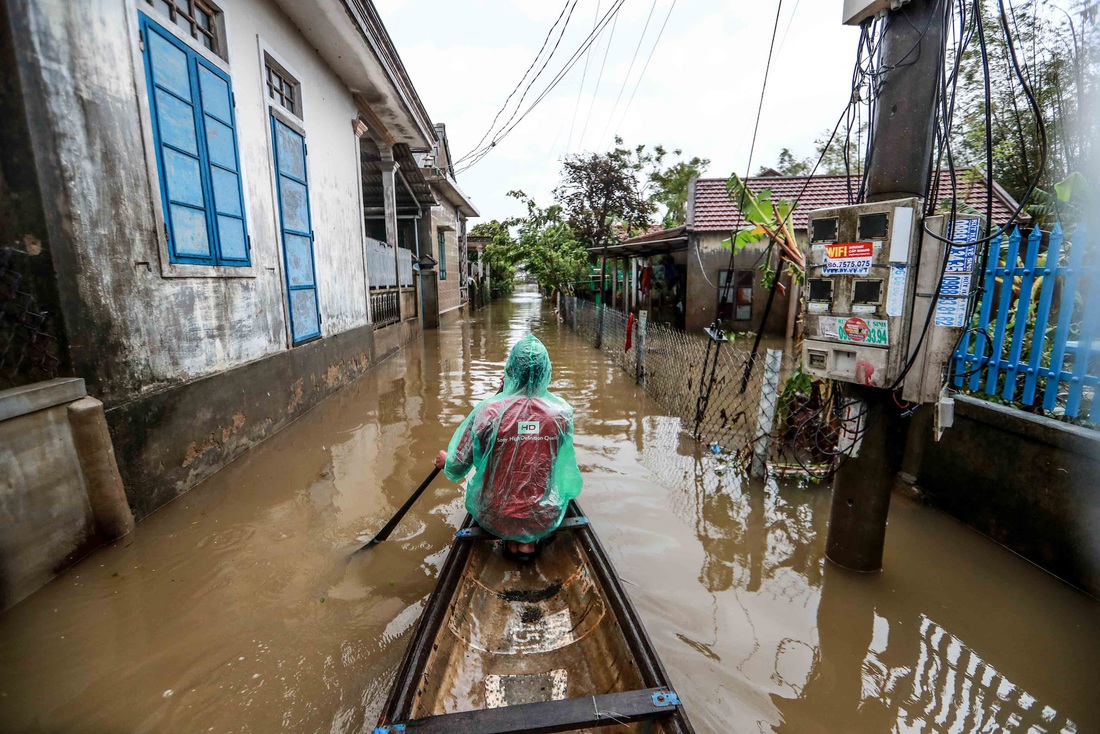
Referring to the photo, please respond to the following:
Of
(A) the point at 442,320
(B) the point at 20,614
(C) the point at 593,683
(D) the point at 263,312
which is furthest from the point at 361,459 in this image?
(A) the point at 442,320

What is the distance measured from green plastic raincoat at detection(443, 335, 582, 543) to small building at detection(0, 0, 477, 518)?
2641 mm

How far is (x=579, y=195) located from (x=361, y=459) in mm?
18350

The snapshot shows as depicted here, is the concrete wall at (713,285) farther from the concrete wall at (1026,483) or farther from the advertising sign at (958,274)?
the advertising sign at (958,274)

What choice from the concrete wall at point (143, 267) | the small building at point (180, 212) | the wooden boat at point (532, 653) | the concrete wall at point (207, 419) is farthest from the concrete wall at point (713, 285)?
the wooden boat at point (532, 653)

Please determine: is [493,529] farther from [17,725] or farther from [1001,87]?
[1001,87]

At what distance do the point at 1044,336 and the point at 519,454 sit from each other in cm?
351

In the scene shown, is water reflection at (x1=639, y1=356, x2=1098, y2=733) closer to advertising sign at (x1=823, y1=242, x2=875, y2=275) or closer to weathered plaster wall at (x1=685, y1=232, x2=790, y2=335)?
advertising sign at (x1=823, y1=242, x2=875, y2=275)

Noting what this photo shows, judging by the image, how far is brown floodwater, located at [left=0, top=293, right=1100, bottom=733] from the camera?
2.29 metres

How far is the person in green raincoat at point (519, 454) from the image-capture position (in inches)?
109

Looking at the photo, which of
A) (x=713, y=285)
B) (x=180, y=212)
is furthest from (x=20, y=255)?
(x=713, y=285)

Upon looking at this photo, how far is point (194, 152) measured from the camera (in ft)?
14.5

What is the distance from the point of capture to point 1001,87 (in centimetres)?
1093

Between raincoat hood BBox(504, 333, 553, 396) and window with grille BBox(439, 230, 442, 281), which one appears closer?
raincoat hood BBox(504, 333, 553, 396)

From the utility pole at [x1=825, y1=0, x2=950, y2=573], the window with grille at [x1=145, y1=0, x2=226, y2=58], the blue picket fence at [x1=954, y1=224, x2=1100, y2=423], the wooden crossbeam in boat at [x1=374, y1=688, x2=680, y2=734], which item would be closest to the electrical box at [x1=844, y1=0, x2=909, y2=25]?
the utility pole at [x1=825, y1=0, x2=950, y2=573]
